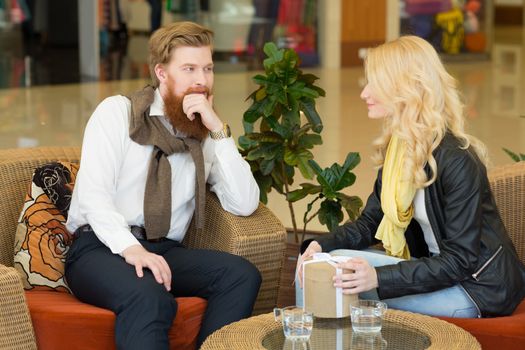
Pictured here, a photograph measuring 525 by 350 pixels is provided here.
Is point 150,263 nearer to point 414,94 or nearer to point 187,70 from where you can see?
point 187,70

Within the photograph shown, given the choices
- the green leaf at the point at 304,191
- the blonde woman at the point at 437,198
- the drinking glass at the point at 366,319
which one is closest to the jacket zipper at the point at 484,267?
the blonde woman at the point at 437,198

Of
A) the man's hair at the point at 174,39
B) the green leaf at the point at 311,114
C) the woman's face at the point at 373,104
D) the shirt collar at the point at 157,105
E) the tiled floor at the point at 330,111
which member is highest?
the man's hair at the point at 174,39

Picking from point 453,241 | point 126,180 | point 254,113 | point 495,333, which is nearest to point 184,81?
point 126,180

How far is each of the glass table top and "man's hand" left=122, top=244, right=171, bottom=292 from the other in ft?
2.09

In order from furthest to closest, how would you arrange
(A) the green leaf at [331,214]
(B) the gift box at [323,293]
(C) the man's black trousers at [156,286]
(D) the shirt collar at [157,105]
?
(A) the green leaf at [331,214] → (D) the shirt collar at [157,105] → (C) the man's black trousers at [156,286] → (B) the gift box at [323,293]

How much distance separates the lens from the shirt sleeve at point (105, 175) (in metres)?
3.60

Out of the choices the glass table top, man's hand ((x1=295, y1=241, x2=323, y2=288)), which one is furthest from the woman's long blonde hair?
the glass table top

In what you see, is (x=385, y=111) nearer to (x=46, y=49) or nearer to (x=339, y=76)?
(x=339, y=76)

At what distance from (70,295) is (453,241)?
1330mm

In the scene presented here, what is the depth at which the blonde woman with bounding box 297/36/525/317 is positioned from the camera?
3.28 meters

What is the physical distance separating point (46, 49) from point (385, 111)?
1203cm

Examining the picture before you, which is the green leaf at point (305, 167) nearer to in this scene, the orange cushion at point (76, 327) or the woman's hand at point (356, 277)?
the orange cushion at point (76, 327)

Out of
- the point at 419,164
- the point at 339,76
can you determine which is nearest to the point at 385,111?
the point at 419,164

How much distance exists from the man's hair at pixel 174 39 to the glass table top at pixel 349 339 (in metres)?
1.20
